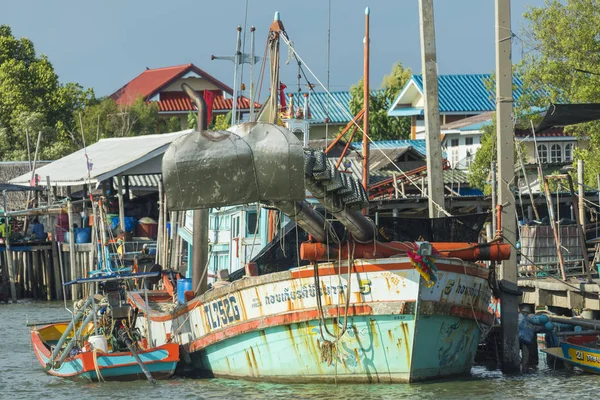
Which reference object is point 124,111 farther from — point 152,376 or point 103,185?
point 152,376

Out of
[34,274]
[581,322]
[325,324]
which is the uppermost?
[325,324]

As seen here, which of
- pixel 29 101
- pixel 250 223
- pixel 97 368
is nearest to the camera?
pixel 97 368

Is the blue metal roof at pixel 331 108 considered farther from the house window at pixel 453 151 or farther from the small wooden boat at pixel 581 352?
the small wooden boat at pixel 581 352

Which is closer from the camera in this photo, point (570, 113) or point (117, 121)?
point (570, 113)

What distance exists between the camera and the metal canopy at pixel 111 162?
45.4 meters

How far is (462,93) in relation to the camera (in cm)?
5975

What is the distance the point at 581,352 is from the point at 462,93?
4053cm

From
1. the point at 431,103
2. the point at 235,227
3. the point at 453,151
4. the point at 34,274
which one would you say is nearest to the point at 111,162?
the point at 34,274

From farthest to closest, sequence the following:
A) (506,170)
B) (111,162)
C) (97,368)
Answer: (111,162), (97,368), (506,170)

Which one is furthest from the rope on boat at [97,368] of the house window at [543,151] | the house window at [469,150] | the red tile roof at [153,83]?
the red tile roof at [153,83]

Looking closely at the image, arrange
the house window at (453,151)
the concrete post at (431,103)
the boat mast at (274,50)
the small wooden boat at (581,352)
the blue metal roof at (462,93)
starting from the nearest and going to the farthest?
1. the boat mast at (274,50)
2. the small wooden boat at (581,352)
3. the concrete post at (431,103)
4. the house window at (453,151)
5. the blue metal roof at (462,93)

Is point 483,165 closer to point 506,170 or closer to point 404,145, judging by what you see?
point 404,145

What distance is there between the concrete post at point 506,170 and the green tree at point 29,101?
1772 inches

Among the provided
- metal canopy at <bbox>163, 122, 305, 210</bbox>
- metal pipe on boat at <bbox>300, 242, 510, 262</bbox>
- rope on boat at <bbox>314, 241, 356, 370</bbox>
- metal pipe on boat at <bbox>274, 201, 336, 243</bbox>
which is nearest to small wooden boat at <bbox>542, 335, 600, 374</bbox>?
metal pipe on boat at <bbox>300, 242, 510, 262</bbox>
